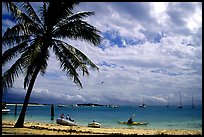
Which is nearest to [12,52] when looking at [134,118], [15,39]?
[15,39]

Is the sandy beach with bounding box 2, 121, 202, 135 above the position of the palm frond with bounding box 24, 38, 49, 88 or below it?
below

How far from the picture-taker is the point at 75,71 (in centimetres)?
1552

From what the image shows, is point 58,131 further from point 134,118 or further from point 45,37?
point 134,118

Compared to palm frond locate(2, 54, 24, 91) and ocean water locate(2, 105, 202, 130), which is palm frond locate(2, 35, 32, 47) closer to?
palm frond locate(2, 54, 24, 91)

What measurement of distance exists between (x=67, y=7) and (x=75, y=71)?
146 inches

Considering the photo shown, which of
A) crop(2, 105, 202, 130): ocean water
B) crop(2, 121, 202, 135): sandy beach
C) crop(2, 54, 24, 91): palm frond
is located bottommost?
crop(2, 105, 202, 130): ocean water

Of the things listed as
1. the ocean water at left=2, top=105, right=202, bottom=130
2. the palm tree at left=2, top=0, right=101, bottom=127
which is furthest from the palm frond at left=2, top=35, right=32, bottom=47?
the ocean water at left=2, top=105, right=202, bottom=130

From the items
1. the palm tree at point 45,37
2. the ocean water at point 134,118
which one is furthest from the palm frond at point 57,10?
the ocean water at point 134,118

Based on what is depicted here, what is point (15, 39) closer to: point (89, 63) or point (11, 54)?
point (11, 54)

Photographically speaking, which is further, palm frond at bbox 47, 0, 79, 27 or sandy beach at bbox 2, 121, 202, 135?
palm frond at bbox 47, 0, 79, 27

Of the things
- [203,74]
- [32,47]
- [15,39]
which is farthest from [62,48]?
[203,74]

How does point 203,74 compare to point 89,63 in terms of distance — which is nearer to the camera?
point 203,74

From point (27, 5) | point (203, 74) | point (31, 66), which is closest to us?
point (203, 74)

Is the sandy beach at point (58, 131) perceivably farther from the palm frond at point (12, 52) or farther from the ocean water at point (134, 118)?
the ocean water at point (134, 118)
